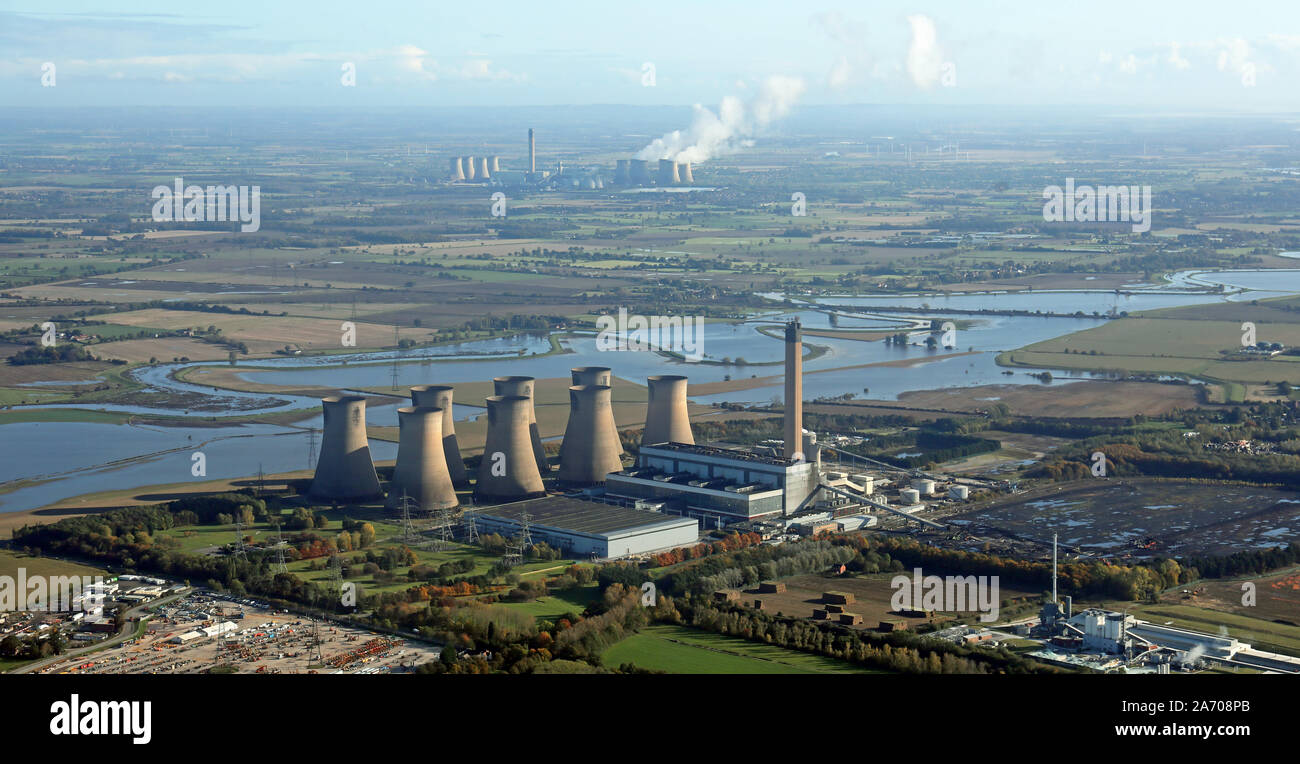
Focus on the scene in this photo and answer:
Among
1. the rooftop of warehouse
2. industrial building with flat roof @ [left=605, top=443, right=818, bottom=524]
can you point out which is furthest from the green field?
industrial building with flat roof @ [left=605, top=443, right=818, bottom=524]

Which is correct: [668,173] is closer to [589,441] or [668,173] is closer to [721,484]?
[589,441]

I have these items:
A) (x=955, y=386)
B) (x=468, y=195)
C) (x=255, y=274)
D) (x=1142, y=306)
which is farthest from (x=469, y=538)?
(x=468, y=195)

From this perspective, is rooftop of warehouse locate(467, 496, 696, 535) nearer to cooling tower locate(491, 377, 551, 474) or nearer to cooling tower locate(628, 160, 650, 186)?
cooling tower locate(491, 377, 551, 474)

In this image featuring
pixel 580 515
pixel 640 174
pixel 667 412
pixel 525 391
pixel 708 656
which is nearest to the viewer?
pixel 708 656

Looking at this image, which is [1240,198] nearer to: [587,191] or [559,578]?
[587,191]

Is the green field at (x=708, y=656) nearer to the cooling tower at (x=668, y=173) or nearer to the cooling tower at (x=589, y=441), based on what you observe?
the cooling tower at (x=589, y=441)

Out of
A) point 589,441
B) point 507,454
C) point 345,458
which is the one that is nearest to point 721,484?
point 589,441
